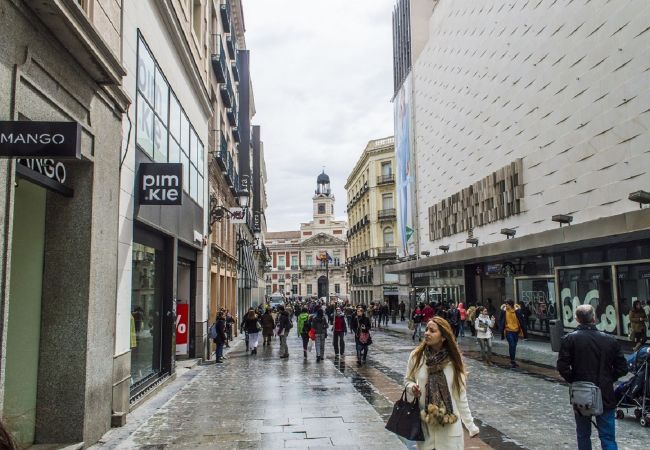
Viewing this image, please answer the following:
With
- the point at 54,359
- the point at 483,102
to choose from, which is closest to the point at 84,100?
the point at 54,359

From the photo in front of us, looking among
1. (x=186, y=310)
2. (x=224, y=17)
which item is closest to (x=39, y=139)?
(x=186, y=310)

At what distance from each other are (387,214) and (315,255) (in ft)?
192

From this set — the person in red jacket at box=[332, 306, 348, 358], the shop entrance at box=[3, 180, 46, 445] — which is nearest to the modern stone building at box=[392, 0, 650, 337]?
the person in red jacket at box=[332, 306, 348, 358]

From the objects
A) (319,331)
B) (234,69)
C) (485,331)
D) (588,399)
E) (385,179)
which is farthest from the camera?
(385,179)

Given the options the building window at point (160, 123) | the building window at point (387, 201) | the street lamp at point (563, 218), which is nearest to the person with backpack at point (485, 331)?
the street lamp at point (563, 218)

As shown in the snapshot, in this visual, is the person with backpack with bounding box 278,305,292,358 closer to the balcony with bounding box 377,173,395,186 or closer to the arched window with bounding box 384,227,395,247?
the balcony with bounding box 377,173,395,186

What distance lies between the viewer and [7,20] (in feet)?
15.3

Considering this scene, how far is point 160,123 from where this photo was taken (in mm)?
10797

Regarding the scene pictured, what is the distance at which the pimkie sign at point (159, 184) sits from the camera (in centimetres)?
905

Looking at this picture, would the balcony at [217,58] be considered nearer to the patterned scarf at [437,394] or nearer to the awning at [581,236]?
the awning at [581,236]

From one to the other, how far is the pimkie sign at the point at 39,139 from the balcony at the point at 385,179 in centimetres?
5351

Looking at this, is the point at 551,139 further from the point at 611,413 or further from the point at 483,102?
the point at 611,413

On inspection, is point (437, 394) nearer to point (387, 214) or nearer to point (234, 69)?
point (234, 69)

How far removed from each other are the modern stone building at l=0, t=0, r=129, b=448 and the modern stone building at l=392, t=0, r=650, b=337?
34.2 ft
